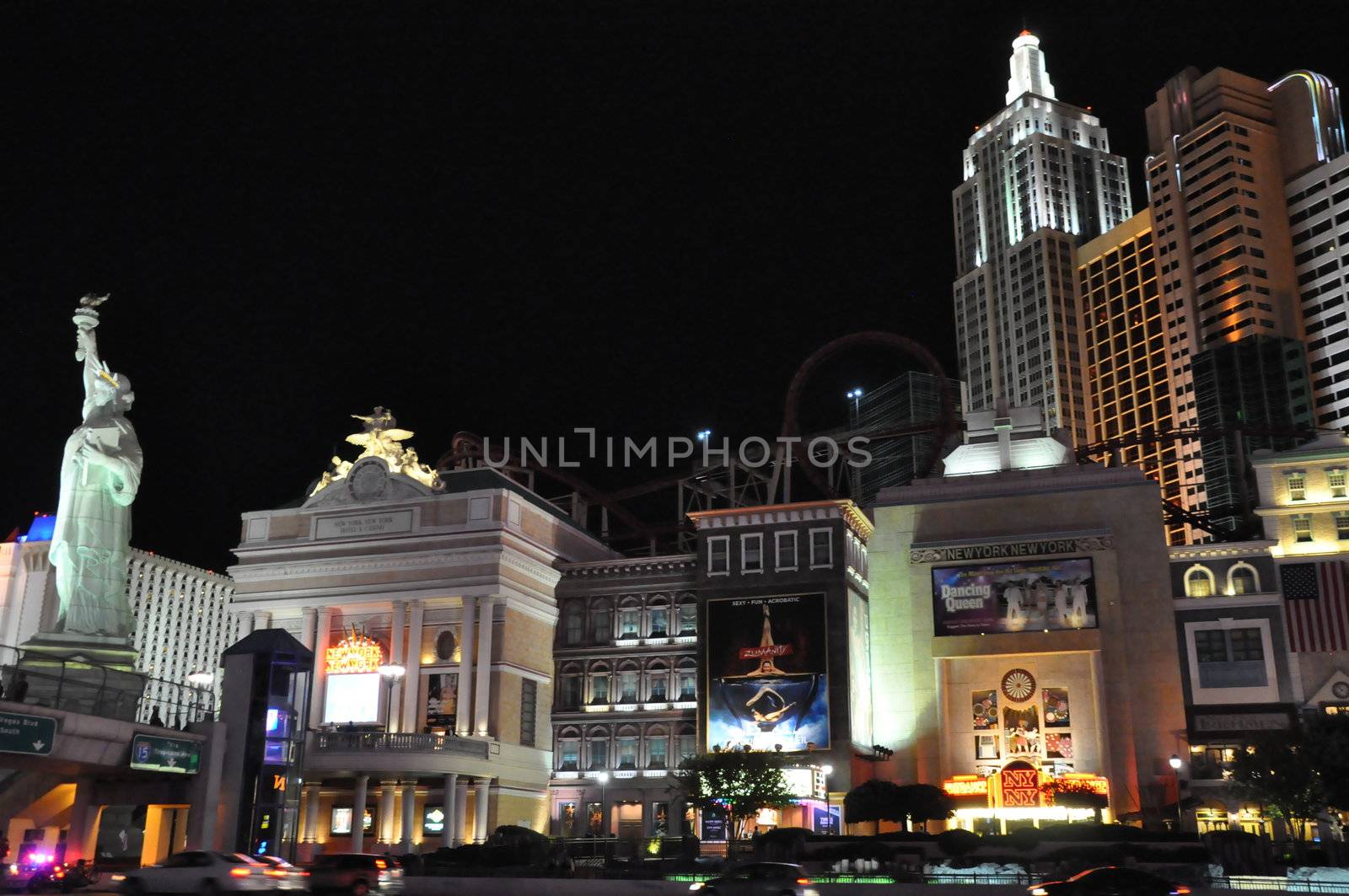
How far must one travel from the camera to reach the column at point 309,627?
75.6 meters

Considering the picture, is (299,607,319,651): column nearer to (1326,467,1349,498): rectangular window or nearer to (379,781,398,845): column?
(379,781,398,845): column

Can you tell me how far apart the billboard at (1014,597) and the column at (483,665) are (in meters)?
25.9

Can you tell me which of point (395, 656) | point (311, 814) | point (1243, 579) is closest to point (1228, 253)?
point (1243, 579)

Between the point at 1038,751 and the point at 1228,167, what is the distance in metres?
108

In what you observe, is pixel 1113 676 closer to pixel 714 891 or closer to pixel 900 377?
pixel 714 891

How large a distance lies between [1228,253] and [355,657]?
120 m

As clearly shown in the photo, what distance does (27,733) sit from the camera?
32438 mm

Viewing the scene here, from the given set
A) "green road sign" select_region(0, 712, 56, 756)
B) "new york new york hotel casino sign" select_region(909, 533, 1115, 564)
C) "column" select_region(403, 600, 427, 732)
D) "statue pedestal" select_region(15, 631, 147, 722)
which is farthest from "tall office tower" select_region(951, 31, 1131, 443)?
"green road sign" select_region(0, 712, 56, 756)

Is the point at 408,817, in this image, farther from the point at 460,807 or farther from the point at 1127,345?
the point at 1127,345

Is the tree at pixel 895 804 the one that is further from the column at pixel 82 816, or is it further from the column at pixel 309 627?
the column at pixel 309 627

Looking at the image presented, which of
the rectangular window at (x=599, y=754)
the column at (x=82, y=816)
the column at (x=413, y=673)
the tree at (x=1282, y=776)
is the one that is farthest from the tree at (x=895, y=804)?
the column at (x=82, y=816)

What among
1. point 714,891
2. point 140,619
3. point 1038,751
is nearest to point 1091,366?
point 1038,751

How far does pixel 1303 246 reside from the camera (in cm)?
15162

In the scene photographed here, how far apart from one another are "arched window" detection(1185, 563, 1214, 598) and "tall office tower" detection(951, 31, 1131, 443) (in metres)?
90.7
